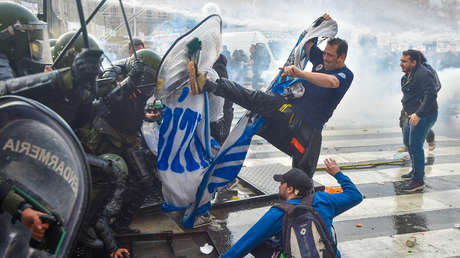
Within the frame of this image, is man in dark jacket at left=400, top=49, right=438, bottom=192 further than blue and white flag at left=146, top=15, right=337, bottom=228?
Yes

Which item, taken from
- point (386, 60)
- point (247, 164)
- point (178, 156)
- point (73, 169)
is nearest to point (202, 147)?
point (178, 156)

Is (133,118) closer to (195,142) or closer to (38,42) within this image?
(195,142)

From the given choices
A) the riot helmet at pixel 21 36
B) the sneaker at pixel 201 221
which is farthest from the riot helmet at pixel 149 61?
the sneaker at pixel 201 221

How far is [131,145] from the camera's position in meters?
3.85

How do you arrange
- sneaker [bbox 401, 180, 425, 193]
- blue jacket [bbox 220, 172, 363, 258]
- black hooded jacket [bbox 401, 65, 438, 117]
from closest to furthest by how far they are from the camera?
blue jacket [bbox 220, 172, 363, 258], black hooded jacket [bbox 401, 65, 438, 117], sneaker [bbox 401, 180, 425, 193]

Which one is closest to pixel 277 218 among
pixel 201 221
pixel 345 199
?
pixel 345 199

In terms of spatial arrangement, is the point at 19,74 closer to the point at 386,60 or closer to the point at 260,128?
the point at 260,128

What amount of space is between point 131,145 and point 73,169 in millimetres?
1849

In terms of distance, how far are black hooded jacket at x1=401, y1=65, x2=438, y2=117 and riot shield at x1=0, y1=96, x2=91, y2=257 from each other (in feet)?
15.2

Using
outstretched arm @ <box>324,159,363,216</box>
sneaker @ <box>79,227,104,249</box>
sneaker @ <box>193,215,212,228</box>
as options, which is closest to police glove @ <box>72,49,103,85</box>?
sneaker @ <box>79,227,104,249</box>

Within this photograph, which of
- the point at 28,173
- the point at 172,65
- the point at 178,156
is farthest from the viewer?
the point at 178,156

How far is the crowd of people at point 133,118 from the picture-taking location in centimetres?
249

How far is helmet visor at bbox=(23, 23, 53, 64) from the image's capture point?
3.08 m

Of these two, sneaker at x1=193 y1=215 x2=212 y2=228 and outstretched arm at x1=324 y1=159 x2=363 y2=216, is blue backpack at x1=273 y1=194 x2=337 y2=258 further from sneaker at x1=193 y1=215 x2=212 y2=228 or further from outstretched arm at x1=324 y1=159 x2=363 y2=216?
sneaker at x1=193 y1=215 x2=212 y2=228
